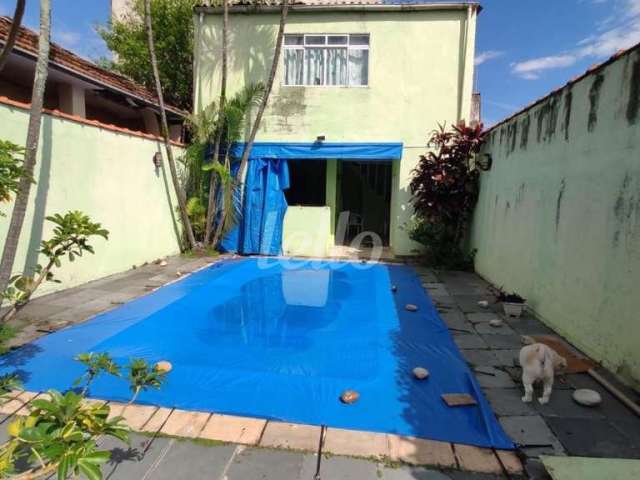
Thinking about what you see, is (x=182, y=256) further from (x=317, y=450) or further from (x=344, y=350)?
(x=317, y=450)

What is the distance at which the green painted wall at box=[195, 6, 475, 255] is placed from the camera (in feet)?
34.1

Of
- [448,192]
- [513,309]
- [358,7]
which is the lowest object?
[513,309]

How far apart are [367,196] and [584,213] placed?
421 inches

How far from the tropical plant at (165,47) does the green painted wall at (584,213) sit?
1387cm

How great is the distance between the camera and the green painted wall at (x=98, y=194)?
6.05 meters

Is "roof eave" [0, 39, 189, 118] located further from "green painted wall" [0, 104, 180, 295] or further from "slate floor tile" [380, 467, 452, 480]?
"slate floor tile" [380, 467, 452, 480]

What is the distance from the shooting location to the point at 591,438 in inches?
114

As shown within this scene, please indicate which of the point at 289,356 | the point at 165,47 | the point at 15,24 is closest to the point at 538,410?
the point at 289,356

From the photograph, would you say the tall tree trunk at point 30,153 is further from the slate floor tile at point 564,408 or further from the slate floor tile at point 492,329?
the slate floor tile at point 492,329

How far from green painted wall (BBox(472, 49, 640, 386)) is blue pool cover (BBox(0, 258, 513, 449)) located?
1.50 meters

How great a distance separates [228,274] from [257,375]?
200 inches

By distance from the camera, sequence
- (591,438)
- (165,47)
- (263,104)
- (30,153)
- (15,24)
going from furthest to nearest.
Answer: (165,47) → (263,104) → (30,153) → (15,24) → (591,438)

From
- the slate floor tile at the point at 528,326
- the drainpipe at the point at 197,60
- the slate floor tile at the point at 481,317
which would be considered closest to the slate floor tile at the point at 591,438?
the slate floor tile at the point at 528,326

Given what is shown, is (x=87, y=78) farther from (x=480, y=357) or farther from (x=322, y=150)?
(x=480, y=357)
